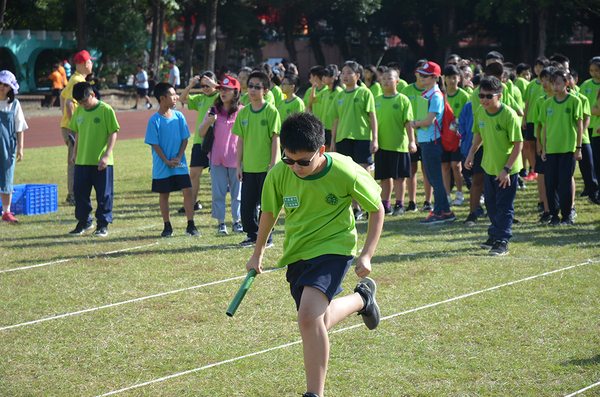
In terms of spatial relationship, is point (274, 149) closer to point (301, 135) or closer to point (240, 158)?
point (240, 158)

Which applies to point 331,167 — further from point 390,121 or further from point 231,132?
point 390,121

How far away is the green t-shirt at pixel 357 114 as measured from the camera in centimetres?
945

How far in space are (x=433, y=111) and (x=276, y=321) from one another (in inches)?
192

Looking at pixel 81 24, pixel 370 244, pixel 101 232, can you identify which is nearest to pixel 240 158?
pixel 101 232

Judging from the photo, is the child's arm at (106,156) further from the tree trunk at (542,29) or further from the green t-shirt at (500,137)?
the tree trunk at (542,29)

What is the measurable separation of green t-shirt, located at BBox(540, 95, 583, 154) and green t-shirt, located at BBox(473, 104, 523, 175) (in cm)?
143

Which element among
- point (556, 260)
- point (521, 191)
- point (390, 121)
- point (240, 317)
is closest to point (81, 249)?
point (240, 317)

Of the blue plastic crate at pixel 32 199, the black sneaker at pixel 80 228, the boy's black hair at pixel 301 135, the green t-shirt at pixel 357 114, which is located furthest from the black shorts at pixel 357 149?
the boy's black hair at pixel 301 135

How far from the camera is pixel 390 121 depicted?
958cm

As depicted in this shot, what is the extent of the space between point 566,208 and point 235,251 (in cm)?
439

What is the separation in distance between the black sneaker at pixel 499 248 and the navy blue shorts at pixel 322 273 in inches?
144

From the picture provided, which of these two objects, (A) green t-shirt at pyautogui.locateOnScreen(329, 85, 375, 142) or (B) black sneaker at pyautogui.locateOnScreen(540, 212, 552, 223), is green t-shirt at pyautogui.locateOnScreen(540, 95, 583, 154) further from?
(A) green t-shirt at pyautogui.locateOnScreen(329, 85, 375, 142)

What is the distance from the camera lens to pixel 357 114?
31.2 ft

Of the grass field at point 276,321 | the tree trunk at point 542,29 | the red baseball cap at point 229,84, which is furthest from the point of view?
the tree trunk at point 542,29
